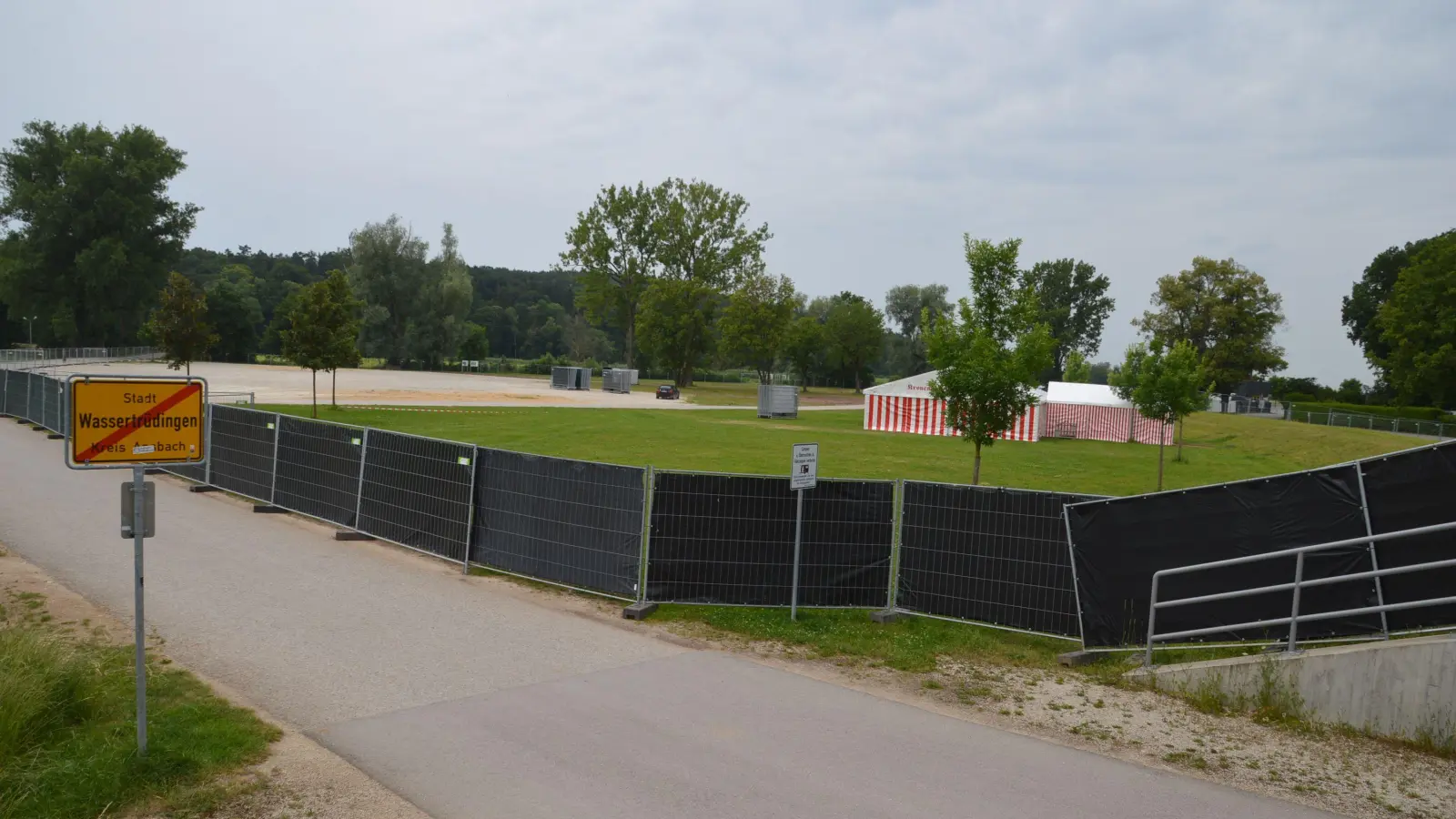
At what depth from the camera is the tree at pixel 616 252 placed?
325ft

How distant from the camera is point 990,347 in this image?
21.3 meters

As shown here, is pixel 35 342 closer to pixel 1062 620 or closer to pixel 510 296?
pixel 510 296

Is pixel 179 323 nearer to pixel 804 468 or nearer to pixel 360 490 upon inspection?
pixel 360 490

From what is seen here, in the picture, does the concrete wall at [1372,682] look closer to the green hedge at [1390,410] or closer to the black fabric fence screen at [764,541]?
the black fabric fence screen at [764,541]

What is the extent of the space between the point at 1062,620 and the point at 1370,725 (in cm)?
274

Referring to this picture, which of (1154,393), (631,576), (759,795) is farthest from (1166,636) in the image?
(1154,393)

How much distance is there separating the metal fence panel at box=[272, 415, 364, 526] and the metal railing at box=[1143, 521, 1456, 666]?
10095mm

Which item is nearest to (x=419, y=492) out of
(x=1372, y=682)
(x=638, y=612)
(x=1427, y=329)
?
(x=638, y=612)

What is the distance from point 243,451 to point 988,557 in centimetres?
1294

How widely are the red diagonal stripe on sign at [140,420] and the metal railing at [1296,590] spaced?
24.2 ft

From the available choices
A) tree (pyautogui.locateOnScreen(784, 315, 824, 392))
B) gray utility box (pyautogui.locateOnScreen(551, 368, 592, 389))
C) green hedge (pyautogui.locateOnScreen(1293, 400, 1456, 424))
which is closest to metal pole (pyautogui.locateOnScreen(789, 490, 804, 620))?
green hedge (pyautogui.locateOnScreen(1293, 400, 1456, 424))

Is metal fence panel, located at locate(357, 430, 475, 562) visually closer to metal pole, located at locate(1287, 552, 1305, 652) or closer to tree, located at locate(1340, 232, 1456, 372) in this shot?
metal pole, located at locate(1287, 552, 1305, 652)

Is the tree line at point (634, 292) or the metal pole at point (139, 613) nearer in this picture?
the metal pole at point (139, 613)

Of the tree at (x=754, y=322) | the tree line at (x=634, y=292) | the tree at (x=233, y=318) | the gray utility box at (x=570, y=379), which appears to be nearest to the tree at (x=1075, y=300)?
the tree line at (x=634, y=292)
